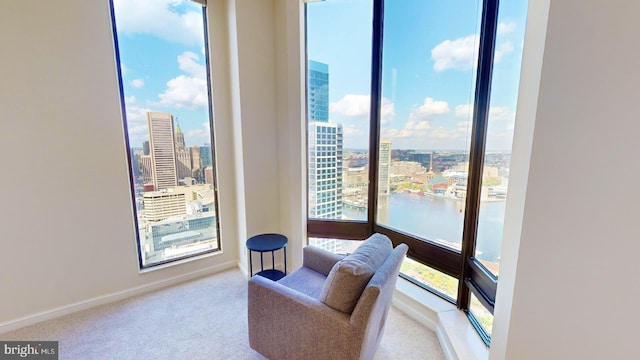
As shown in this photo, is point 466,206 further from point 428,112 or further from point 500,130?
point 428,112

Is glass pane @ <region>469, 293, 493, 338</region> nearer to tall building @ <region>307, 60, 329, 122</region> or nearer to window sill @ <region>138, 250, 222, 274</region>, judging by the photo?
tall building @ <region>307, 60, 329, 122</region>

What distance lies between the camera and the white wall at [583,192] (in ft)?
2.49

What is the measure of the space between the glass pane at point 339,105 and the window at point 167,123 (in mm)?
1176

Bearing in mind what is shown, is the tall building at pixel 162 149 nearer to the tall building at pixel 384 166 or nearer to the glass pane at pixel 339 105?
the glass pane at pixel 339 105

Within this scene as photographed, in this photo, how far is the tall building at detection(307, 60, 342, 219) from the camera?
2617 millimetres

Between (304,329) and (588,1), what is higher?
(588,1)

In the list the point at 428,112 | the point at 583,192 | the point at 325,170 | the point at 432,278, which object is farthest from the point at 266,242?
the point at 583,192

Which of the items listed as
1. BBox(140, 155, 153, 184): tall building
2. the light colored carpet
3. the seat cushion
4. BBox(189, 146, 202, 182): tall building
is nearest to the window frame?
the light colored carpet

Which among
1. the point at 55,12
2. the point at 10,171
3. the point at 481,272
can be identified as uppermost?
the point at 55,12

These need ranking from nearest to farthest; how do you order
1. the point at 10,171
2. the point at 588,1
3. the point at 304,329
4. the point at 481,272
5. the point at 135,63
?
1. the point at 588,1
2. the point at 304,329
3. the point at 481,272
4. the point at 10,171
5. the point at 135,63

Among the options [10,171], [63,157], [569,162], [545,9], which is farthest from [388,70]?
[10,171]

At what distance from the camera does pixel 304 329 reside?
1.40m

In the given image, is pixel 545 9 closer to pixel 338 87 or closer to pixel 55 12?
pixel 338 87

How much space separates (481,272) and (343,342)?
1131mm
